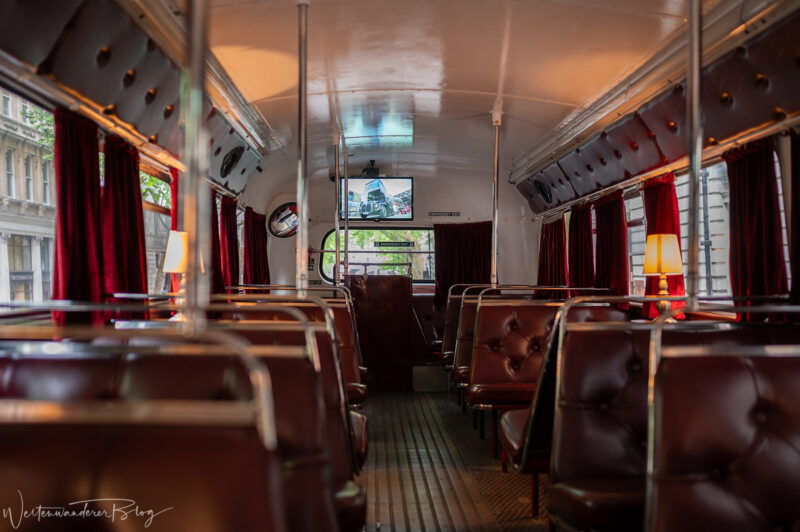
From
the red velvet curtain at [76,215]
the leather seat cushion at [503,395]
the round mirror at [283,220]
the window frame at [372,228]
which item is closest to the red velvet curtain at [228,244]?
the round mirror at [283,220]

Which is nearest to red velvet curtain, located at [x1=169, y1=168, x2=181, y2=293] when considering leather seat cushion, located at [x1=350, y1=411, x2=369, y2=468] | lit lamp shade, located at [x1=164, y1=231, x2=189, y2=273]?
lit lamp shade, located at [x1=164, y1=231, x2=189, y2=273]

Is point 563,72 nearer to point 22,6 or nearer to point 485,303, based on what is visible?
point 485,303

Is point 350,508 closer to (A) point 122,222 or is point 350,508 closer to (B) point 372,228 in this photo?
(A) point 122,222

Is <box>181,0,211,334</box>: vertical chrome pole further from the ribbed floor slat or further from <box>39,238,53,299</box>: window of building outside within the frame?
<box>39,238,53,299</box>: window of building outside

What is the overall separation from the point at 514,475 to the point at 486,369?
0.72m

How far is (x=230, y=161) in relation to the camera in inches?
243

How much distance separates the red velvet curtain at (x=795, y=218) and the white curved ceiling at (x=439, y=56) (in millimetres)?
1021

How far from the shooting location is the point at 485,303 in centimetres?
369

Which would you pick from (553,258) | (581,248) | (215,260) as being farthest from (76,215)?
(553,258)

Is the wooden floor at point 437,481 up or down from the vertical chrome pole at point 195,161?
down

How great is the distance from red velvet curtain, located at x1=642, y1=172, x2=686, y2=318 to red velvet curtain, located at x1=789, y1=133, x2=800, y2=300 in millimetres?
1552

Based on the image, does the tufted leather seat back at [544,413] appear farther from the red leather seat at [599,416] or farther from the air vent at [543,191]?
the air vent at [543,191]

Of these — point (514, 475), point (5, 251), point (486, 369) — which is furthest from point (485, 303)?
point (5, 251)

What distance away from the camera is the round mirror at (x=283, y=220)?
28.8ft
